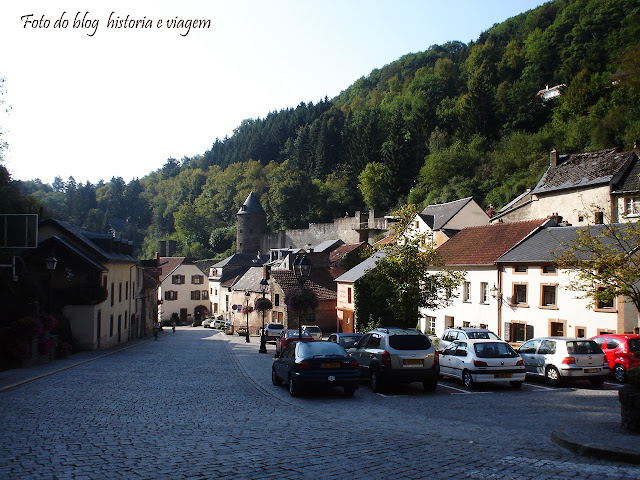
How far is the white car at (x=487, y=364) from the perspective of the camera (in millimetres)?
15969

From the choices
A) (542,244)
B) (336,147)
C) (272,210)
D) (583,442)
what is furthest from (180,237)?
(583,442)

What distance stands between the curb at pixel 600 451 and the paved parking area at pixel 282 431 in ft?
0.48

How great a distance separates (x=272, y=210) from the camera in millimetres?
111812

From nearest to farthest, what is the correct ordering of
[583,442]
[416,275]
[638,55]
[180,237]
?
1. [583,442]
2. [416,275]
3. [638,55]
4. [180,237]

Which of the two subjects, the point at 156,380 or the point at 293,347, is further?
the point at 156,380

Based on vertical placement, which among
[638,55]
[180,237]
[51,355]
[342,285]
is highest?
[638,55]

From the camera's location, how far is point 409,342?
15820mm

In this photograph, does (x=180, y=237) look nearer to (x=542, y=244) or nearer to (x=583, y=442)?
(x=542, y=244)

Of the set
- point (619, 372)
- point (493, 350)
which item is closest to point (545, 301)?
point (619, 372)

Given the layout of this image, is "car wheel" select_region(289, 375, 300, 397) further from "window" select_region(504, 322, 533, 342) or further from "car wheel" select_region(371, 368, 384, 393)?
"window" select_region(504, 322, 533, 342)

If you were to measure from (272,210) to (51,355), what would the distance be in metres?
Answer: 88.8

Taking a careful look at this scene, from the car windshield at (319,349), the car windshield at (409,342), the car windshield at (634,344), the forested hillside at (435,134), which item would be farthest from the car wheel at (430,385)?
the forested hillside at (435,134)

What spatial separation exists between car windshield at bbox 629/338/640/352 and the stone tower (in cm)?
9127

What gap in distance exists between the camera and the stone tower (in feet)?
353
